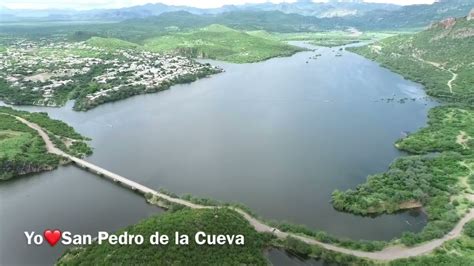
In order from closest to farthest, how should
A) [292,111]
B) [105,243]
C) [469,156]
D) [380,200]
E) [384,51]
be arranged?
[105,243] < [380,200] < [469,156] < [292,111] < [384,51]

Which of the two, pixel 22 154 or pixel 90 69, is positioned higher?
pixel 90 69

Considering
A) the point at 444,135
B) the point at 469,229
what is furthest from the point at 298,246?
the point at 444,135

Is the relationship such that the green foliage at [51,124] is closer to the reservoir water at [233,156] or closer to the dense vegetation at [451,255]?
the reservoir water at [233,156]

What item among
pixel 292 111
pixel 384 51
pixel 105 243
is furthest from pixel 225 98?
pixel 384 51

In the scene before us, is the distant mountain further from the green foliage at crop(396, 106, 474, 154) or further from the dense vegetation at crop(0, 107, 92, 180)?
the dense vegetation at crop(0, 107, 92, 180)

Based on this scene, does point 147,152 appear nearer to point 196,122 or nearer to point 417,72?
point 196,122

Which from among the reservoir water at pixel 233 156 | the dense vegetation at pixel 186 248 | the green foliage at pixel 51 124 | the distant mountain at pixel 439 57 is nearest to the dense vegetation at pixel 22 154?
the reservoir water at pixel 233 156

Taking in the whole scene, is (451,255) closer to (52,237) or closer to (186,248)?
(186,248)

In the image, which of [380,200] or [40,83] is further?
[40,83]
